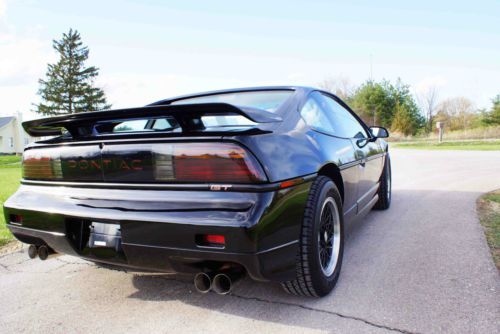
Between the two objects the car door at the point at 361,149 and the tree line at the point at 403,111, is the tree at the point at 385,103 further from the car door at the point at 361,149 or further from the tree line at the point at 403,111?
the car door at the point at 361,149

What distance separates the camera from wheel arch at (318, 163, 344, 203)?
2.52m

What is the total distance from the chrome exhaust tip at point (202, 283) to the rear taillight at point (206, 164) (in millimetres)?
500

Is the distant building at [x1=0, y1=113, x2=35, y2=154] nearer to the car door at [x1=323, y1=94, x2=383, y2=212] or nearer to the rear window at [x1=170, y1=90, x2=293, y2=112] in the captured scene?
the rear window at [x1=170, y1=90, x2=293, y2=112]

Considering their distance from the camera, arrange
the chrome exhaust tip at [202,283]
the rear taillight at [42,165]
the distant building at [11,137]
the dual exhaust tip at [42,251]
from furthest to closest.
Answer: the distant building at [11,137] → the dual exhaust tip at [42,251] → the rear taillight at [42,165] → the chrome exhaust tip at [202,283]

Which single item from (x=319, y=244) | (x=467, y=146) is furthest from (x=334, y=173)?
(x=467, y=146)

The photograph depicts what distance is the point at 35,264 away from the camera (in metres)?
3.17

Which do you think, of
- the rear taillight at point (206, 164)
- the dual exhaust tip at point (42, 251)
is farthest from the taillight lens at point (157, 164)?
the dual exhaust tip at point (42, 251)

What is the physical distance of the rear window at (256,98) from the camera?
2775 millimetres

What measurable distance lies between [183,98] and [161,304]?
1.95 m

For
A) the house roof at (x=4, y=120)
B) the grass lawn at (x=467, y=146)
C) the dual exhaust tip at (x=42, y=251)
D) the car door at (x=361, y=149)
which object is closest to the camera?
the dual exhaust tip at (x=42, y=251)

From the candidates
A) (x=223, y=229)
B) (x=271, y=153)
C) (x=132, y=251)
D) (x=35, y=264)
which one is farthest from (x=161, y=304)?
(x=35, y=264)

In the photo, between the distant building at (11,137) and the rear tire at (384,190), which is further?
the distant building at (11,137)

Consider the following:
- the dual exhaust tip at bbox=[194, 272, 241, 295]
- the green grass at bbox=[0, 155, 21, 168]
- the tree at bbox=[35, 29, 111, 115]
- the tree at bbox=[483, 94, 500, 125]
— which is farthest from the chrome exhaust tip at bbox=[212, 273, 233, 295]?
the tree at bbox=[483, 94, 500, 125]

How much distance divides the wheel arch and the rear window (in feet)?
1.83
